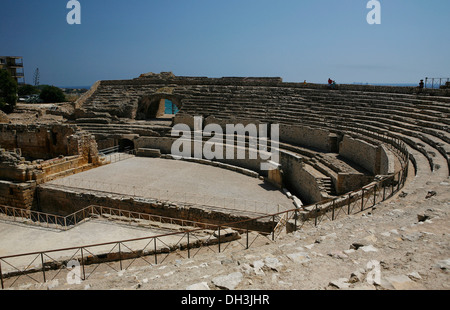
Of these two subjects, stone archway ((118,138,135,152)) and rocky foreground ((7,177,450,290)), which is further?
stone archway ((118,138,135,152))

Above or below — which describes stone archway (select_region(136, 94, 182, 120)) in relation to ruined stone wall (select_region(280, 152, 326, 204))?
above

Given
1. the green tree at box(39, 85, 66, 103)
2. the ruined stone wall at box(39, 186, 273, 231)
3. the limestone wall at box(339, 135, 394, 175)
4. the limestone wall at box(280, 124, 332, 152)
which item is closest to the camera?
the limestone wall at box(339, 135, 394, 175)

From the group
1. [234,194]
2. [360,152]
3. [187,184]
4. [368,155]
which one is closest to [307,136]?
[360,152]

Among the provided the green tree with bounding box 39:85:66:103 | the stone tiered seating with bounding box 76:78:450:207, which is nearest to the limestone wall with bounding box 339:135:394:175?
the stone tiered seating with bounding box 76:78:450:207

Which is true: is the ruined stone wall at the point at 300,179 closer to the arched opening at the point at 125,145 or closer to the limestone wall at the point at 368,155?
the limestone wall at the point at 368,155

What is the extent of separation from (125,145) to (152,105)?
690 cm

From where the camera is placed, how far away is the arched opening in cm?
2442

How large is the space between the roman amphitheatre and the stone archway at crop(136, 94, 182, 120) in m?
0.12

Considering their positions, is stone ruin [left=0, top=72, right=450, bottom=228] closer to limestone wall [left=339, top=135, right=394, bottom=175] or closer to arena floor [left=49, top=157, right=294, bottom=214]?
limestone wall [left=339, top=135, right=394, bottom=175]

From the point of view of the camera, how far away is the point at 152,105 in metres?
30.6

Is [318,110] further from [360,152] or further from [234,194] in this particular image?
[234,194]

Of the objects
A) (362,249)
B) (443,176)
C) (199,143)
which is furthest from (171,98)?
(362,249)
